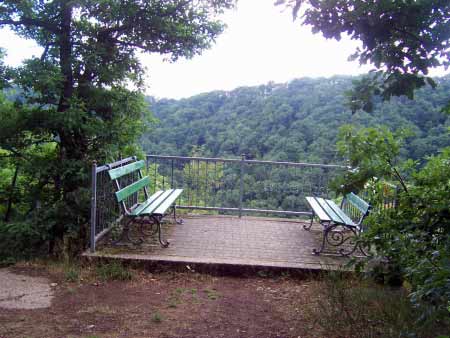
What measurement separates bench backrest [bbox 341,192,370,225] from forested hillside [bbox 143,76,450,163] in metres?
2.39

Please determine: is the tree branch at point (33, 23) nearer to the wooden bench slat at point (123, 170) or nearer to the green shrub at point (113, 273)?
the wooden bench slat at point (123, 170)

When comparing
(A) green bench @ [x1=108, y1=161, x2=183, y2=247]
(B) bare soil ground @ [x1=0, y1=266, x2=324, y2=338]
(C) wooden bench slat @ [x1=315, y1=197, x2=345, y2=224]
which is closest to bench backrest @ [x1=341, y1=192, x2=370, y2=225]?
(C) wooden bench slat @ [x1=315, y1=197, x2=345, y2=224]

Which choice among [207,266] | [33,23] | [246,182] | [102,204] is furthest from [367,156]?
[246,182]

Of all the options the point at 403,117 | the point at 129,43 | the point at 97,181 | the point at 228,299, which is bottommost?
the point at 228,299

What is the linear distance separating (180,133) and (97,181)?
39.8ft

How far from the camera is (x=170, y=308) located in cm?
433

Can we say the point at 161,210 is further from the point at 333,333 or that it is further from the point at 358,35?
the point at 358,35

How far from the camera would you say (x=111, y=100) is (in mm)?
6652

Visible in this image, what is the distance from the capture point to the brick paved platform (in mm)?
5582

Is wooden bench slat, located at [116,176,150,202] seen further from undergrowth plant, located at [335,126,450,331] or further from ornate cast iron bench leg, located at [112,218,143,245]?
undergrowth plant, located at [335,126,450,331]

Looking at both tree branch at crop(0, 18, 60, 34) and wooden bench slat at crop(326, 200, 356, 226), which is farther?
tree branch at crop(0, 18, 60, 34)

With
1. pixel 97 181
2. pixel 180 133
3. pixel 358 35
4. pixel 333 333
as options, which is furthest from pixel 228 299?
pixel 180 133

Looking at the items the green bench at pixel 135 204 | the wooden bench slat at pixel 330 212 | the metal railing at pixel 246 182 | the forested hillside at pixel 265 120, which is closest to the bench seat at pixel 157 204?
the green bench at pixel 135 204

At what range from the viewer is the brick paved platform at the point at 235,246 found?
558cm
